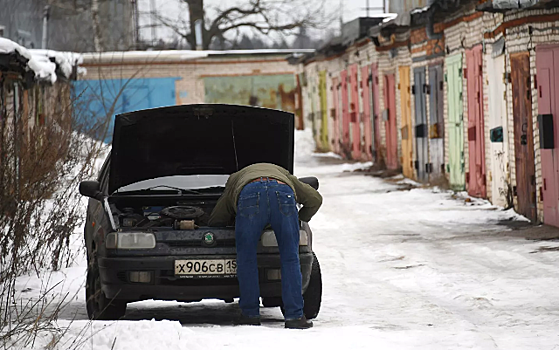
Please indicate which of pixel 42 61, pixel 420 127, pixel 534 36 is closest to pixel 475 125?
pixel 534 36

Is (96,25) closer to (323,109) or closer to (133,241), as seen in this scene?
(323,109)

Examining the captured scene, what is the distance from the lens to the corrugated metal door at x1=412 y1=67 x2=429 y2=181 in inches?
826

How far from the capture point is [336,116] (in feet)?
111

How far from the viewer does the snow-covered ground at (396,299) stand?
6.20 meters

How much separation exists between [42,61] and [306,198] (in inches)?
599

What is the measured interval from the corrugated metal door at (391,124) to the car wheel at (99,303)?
55.8 feet

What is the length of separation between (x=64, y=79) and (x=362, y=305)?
1839cm

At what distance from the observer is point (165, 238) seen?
24.1 feet

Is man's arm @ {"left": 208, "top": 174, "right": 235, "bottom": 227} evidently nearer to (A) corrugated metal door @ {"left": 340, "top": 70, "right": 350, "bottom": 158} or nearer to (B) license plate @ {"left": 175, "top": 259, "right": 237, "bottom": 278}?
(B) license plate @ {"left": 175, "top": 259, "right": 237, "bottom": 278}

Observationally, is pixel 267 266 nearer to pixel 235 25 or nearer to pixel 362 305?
pixel 362 305

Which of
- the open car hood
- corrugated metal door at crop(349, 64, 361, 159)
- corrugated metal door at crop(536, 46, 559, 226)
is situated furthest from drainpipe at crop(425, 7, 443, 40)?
the open car hood

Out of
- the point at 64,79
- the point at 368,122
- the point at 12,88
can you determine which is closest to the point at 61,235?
the point at 12,88

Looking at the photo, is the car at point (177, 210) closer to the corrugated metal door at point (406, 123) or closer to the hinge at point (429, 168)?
the hinge at point (429, 168)

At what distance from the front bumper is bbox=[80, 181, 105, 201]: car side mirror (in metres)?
0.83
